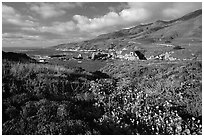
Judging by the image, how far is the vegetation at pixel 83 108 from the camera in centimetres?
813

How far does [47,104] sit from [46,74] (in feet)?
11.6

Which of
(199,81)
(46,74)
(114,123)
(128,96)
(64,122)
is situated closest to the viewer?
(64,122)

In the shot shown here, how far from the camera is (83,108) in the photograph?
9.96m

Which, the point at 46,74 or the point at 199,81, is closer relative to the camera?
the point at 46,74

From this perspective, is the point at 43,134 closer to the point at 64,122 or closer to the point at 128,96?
the point at 64,122

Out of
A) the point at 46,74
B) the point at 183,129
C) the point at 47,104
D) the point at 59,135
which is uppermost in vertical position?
the point at 46,74

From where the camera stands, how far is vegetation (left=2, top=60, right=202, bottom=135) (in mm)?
8133

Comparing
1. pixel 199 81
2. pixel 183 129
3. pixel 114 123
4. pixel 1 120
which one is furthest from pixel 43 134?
pixel 199 81

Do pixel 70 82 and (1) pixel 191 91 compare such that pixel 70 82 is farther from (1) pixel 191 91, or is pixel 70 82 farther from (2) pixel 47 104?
(1) pixel 191 91

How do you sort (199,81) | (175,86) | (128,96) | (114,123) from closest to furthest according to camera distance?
(114,123), (128,96), (175,86), (199,81)

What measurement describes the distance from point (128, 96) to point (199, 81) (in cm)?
801

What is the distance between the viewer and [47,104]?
30.4ft

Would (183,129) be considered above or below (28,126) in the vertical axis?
below

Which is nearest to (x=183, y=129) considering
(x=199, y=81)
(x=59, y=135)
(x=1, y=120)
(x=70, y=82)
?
(x=59, y=135)
